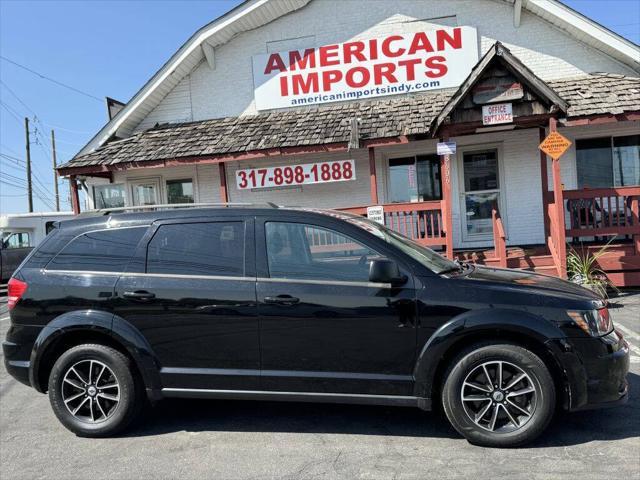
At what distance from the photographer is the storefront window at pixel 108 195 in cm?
1402

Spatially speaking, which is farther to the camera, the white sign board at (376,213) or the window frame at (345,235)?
the white sign board at (376,213)

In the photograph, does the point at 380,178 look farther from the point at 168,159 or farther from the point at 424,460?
the point at 424,460

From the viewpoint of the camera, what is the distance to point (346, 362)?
369 centimetres

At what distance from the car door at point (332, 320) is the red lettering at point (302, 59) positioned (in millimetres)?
9346

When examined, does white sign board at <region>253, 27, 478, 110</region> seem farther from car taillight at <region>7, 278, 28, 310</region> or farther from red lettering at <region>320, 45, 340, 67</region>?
car taillight at <region>7, 278, 28, 310</region>

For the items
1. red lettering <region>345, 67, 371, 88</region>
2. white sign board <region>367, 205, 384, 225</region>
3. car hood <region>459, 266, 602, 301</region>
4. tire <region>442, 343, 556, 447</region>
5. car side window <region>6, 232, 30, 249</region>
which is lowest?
tire <region>442, 343, 556, 447</region>

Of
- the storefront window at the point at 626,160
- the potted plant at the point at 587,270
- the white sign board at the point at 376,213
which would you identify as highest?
the storefront window at the point at 626,160

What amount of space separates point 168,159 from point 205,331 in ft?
27.5

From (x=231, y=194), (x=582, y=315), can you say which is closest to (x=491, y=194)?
(x=231, y=194)

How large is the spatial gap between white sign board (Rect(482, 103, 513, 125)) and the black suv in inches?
226

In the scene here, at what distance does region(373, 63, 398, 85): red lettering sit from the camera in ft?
Result: 39.0

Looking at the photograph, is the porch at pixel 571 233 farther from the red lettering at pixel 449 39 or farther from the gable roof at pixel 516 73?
the red lettering at pixel 449 39

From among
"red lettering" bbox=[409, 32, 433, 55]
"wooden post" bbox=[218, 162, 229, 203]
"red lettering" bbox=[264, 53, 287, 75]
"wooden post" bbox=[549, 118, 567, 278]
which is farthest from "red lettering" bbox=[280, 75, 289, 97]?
"wooden post" bbox=[549, 118, 567, 278]

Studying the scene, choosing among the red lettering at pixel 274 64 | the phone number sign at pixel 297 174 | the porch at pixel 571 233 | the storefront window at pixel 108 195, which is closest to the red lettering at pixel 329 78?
the red lettering at pixel 274 64
